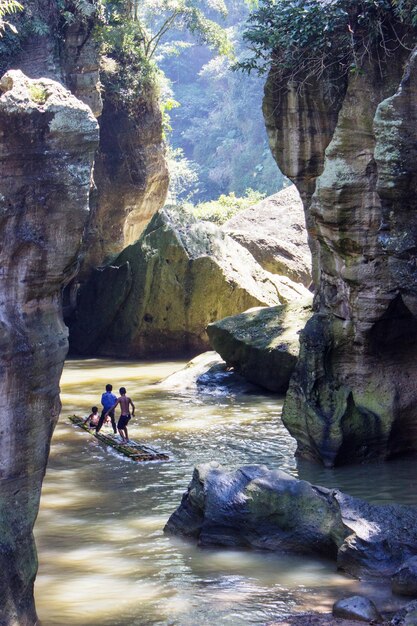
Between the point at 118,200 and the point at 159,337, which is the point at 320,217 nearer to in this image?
the point at 159,337

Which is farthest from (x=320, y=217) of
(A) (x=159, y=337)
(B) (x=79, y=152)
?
(A) (x=159, y=337)

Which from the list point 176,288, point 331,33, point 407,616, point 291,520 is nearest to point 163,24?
point 176,288

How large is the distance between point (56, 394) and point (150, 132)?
22.4 metres

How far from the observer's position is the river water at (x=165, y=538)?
299 inches

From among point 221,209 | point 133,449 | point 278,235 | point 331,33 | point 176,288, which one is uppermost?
point 221,209

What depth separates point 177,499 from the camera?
1088 cm

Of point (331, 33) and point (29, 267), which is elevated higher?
point (331, 33)

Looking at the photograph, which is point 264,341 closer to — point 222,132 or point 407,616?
point 407,616

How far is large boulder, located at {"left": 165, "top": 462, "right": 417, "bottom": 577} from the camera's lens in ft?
27.1

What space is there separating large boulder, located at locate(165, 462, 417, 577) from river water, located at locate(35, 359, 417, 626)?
16cm

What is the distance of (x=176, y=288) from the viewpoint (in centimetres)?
2334

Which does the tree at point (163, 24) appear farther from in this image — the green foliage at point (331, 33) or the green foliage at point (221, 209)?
the green foliage at point (331, 33)

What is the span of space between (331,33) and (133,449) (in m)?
A: 5.81

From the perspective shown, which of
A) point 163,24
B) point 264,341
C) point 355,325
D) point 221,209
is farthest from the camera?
point 221,209
